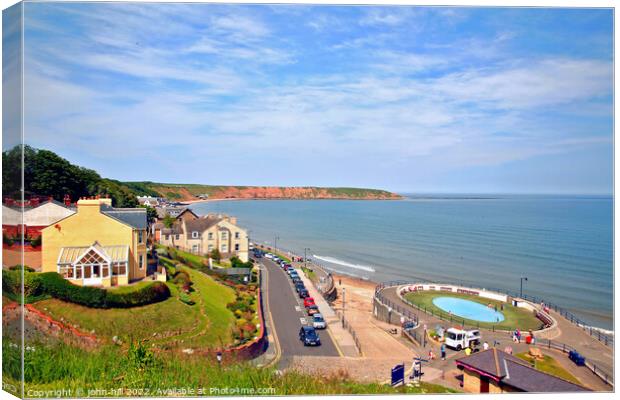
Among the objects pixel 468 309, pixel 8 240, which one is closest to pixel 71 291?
pixel 8 240

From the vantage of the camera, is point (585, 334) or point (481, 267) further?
point (481, 267)

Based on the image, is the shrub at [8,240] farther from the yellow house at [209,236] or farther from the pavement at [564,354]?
the pavement at [564,354]

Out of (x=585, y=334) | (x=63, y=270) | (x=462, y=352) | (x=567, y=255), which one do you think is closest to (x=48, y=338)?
(x=63, y=270)

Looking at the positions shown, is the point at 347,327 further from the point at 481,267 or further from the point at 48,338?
the point at 481,267

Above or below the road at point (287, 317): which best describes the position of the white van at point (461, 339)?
below

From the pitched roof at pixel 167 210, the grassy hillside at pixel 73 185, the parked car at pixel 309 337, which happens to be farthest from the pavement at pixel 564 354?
the pitched roof at pixel 167 210

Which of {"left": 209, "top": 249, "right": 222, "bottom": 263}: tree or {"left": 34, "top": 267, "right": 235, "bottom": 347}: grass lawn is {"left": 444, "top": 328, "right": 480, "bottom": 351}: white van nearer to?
{"left": 34, "top": 267, "right": 235, "bottom": 347}: grass lawn

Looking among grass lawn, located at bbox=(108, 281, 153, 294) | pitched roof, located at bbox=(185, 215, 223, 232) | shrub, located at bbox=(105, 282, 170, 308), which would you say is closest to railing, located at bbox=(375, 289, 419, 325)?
pitched roof, located at bbox=(185, 215, 223, 232)
